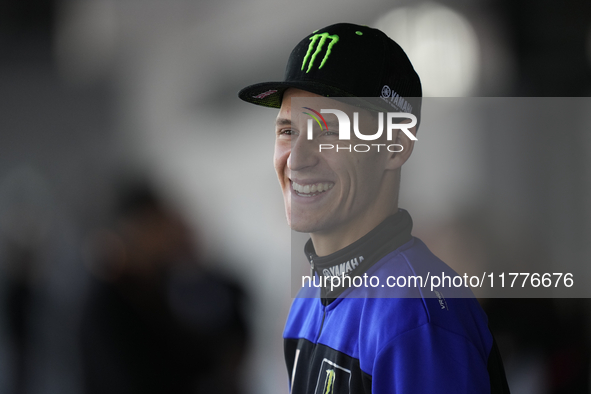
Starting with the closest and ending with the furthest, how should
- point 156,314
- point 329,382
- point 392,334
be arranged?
point 392,334 < point 329,382 < point 156,314

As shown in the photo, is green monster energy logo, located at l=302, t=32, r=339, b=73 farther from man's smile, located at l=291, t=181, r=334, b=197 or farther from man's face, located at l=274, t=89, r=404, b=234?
man's smile, located at l=291, t=181, r=334, b=197

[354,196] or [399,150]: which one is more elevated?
[399,150]

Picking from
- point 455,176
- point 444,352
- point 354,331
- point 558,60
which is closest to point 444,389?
point 444,352

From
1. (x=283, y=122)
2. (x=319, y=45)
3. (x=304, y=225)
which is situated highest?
(x=319, y=45)

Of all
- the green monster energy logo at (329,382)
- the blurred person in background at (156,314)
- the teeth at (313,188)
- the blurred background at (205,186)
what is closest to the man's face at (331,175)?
the teeth at (313,188)

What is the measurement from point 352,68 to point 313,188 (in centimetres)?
27

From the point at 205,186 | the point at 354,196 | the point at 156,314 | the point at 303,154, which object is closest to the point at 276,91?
the point at 303,154

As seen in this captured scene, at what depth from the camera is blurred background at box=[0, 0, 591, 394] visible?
6.08ft

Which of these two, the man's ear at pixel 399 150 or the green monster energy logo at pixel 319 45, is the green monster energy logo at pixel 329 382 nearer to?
the man's ear at pixel 399 150

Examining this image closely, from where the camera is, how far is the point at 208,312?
6.45 ft

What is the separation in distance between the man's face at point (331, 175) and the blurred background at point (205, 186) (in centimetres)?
95

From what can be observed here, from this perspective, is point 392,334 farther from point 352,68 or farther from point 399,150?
point 352,68

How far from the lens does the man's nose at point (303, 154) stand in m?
0.90

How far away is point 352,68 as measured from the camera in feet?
2.86
